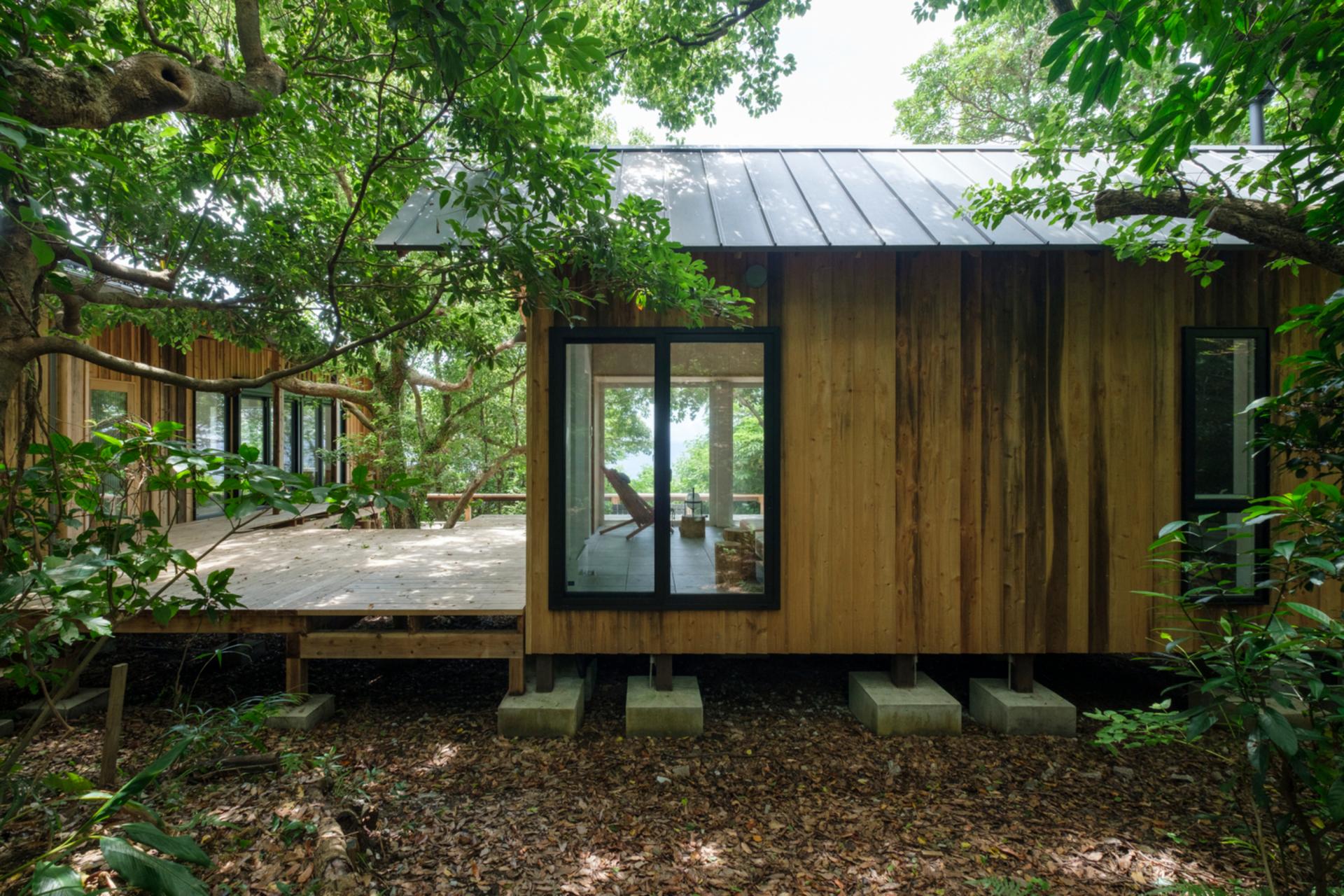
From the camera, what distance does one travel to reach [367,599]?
4.09 m

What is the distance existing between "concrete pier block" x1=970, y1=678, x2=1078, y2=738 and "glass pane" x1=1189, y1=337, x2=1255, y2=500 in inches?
61.2

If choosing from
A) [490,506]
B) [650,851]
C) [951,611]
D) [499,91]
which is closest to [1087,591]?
[951,611]

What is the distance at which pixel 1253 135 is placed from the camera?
19.6ft

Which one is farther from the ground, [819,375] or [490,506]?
[819,375]

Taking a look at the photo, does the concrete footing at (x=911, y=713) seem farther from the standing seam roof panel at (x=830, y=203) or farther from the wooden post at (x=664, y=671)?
the standing seam roof panel at (x=830, y=203)

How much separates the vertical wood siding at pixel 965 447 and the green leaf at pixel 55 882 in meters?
2.82

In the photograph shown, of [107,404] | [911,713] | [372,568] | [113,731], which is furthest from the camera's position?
[107,404]

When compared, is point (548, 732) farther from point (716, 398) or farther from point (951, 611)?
point (951, 611)

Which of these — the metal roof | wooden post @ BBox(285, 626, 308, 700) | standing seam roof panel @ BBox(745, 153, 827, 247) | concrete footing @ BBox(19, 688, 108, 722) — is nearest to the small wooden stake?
wooden post @ BBox(285, 626, 308, 700)

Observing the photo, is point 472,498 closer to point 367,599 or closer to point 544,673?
point 367,599

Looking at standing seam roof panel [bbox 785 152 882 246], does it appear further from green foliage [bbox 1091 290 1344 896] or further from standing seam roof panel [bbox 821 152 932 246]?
green foliage [bbox 1091 290 1344 896]

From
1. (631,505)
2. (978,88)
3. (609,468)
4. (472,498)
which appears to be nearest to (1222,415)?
(631,505)

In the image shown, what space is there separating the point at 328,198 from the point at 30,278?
2.81m

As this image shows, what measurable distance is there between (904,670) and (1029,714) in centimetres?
74
